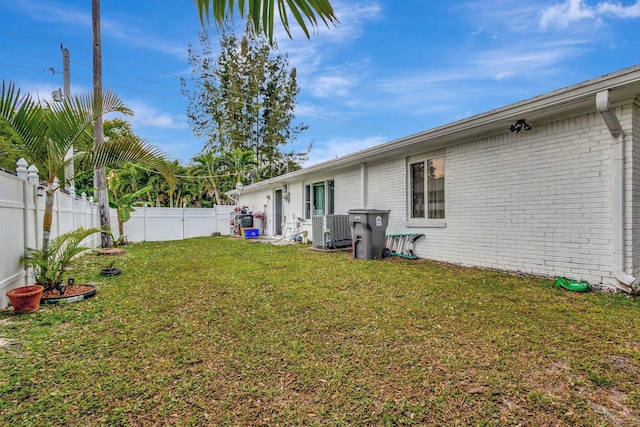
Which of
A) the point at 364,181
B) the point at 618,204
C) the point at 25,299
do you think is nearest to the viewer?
the point at 25,299

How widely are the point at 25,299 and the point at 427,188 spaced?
7.28 meters

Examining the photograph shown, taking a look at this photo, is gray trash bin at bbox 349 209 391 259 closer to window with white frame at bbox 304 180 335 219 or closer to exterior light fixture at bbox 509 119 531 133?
exterior light fixture at bbox 509 119 531 133

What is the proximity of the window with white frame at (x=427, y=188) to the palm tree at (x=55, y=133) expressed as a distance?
5825 millimetres

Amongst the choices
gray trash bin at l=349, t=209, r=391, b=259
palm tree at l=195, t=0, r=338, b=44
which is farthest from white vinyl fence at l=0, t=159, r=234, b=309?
gray trash bin at l=349, t=209, r=391, b=259

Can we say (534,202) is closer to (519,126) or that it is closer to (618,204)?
(618,204)

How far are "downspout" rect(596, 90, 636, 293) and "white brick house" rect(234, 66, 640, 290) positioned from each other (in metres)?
0.01

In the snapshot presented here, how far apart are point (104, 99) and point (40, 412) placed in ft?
14.7

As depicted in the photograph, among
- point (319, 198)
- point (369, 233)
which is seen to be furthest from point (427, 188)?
point (319, 198)

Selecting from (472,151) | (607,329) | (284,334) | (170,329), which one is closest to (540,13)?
(472,151)

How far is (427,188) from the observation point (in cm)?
748

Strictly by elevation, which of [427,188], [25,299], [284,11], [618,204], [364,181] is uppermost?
[364,181]

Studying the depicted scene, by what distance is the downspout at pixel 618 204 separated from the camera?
4266 millimetres

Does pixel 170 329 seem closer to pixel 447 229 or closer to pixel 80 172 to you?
pixel 80 172

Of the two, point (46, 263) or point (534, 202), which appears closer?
point (46, 263)
